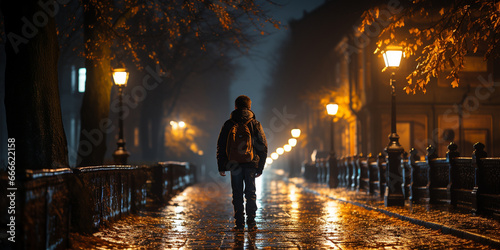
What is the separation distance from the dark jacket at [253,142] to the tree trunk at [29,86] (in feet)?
8.09

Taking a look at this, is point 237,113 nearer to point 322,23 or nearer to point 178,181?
point 178,181

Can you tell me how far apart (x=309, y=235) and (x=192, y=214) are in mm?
4752

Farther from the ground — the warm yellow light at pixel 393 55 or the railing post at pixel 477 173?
the warm yellow light at pixel 393 55

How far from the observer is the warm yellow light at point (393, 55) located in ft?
49.1

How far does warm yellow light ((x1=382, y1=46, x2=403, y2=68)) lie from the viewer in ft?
49.1

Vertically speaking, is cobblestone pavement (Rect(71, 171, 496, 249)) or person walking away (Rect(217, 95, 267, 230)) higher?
person walking away (Rect(217, 95, 267, 230))

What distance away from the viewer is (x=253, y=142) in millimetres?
10039

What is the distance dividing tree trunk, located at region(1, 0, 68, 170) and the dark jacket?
2464 mm

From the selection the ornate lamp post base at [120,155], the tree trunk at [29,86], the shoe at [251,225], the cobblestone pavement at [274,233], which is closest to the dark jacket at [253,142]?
the shoe at [251,225]

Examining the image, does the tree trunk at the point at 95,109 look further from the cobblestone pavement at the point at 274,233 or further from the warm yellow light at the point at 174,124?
the warm yellow light at the point at 174,124

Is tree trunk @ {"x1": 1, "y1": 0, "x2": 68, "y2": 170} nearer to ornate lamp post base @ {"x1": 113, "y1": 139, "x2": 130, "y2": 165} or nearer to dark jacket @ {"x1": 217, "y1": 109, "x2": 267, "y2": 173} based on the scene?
dark jacket @ {"x1": 217, "y1": 109, "x2": 267, "y2": 173}

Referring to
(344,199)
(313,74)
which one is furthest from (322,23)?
(344,199)

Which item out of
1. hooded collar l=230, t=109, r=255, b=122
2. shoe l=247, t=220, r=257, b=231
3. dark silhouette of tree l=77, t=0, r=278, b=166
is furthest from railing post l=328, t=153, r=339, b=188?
hooded collar l=230, t=109, r=255, b=122

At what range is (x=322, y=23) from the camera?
51.8m
